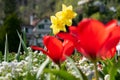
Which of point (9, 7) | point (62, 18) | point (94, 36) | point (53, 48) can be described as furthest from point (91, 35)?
point (9, 7)

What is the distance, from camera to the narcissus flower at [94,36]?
134cm

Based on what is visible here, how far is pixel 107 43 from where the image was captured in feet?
4.65

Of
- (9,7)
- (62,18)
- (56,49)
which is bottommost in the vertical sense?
(9,7)

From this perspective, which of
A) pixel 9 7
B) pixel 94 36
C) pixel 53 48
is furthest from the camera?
pixel 9 7

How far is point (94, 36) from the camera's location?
1.35 metres

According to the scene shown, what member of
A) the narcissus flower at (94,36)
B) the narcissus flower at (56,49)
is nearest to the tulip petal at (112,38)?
the narcissus flower at (94,36)

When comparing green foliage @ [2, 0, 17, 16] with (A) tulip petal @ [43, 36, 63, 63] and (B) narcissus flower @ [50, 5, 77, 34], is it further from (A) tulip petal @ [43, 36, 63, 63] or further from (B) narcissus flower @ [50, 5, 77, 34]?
(A) tulip petal @ [43, 36, 63, 63]

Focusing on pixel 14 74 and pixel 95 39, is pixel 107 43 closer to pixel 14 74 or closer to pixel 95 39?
pixel 95 39

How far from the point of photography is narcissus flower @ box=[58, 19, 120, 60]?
52.9 inches

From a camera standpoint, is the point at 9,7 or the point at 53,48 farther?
the point at 9,7

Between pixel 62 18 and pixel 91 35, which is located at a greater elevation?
pixel 91 35

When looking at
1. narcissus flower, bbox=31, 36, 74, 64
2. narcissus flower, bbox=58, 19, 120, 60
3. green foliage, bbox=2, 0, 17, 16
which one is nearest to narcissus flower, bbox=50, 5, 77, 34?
narcissus flower, bbox=31, 36, 74, 64

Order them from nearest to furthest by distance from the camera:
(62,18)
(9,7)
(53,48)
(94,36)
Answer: (94,36), (53,48), (62,18), (9,7)

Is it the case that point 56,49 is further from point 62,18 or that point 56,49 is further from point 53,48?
point 62,18
